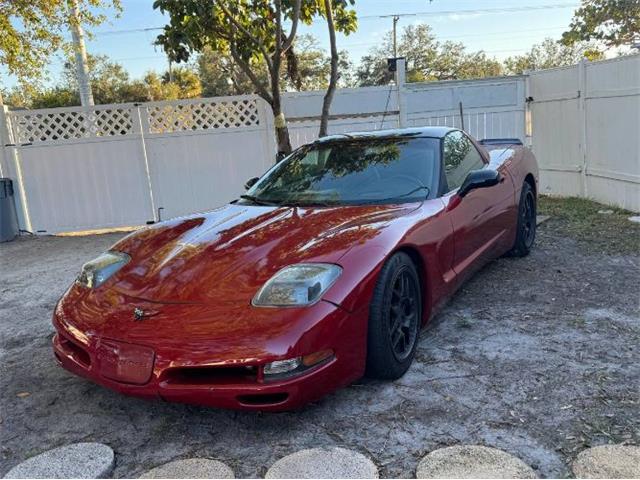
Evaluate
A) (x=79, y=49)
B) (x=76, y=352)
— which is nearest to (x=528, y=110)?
(x=79, y=49)

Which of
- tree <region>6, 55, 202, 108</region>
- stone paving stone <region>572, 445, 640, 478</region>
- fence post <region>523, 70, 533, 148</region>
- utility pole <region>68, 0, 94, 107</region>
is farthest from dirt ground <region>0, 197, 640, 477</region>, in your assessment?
tree <region>6, 55, 202, 108</region>

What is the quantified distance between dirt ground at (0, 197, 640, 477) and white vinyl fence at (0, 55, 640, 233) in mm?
4900

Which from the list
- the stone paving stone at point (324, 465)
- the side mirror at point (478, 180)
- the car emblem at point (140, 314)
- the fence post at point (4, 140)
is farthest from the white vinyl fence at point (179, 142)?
the stone paving stone at point (324, 465)

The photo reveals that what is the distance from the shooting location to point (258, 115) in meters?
8.91

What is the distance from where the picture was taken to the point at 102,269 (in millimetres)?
3205

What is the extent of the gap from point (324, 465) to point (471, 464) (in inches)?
23.7

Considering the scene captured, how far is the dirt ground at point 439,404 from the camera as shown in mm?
2463

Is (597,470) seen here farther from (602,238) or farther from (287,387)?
(602,238)

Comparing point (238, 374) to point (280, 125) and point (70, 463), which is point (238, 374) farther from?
point (280, 125)

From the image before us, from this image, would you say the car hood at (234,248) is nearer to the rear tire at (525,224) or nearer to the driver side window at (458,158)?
the driver side window at (458,158)

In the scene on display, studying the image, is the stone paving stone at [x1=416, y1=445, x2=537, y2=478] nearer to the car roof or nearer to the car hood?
the car hood

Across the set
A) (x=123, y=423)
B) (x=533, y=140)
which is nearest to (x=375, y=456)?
(x=123, y=423)

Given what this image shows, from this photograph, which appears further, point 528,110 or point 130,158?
point 528,110

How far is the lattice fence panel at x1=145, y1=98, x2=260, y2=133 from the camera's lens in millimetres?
8867
